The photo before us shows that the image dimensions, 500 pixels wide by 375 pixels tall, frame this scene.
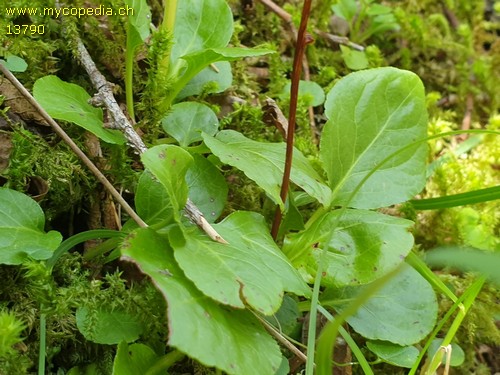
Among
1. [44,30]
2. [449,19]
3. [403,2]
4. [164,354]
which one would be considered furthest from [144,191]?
[449,19]

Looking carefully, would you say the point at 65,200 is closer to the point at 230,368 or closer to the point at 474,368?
the point at 230,368

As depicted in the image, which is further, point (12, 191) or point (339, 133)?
point (339, 133)

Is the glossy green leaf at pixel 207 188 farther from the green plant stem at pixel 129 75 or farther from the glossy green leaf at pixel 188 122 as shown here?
the green plant stem at pixel 129 75

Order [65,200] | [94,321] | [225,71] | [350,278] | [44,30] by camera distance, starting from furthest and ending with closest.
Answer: [225,71] → [44,30] → [65,200] → [350,278] → [94,321]

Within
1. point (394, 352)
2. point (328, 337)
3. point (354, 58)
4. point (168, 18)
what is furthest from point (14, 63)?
point (354, 58)

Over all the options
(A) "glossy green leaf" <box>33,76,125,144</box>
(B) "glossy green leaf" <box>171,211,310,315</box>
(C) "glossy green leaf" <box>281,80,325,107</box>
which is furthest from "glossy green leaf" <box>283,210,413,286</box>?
(C) "glossy green leaf" <box>281,80,325,107</box>

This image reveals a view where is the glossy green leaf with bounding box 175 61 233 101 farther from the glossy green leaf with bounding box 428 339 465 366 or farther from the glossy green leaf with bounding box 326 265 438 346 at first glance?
the glossy green leaf with bounding box 428 339 465 366

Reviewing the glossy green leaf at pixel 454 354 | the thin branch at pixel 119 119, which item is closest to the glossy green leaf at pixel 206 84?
the thin branch at pixel 119 119
